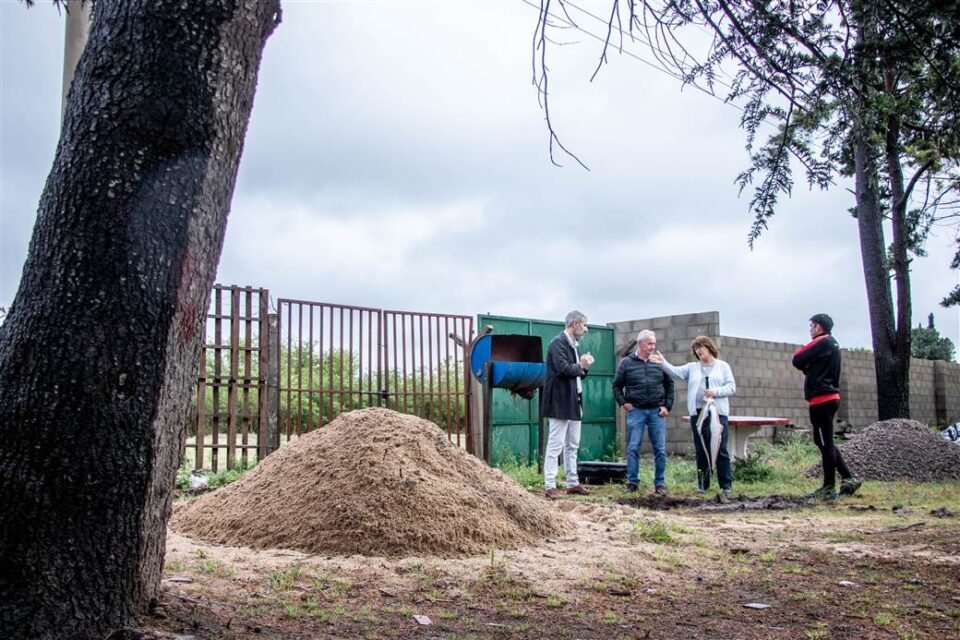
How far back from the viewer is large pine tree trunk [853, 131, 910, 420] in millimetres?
13375

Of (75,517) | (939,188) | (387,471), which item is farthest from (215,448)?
(939,188)

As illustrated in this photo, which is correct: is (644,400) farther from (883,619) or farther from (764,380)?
(764,380)

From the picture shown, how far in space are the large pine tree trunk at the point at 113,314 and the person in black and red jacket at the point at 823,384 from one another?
670 centimetres

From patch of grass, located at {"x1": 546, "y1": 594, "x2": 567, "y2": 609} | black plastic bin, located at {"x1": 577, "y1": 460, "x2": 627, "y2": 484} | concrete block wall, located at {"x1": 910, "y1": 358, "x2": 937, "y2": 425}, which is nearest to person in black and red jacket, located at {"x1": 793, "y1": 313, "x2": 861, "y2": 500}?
black plastic bin, located at {"x1": 577, "y1": 460, "x2": 627, "y2": 484}

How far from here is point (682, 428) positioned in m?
14.2

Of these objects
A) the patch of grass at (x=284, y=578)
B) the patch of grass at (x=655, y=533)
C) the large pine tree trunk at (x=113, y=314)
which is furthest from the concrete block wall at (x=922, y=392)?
the large pine tree trunk at (x=113, y=314)

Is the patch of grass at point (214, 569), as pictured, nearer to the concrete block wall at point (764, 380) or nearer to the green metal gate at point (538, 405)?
the green metal gate at point (538, 405)

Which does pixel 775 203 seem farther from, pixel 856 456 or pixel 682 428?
pixel 682 428

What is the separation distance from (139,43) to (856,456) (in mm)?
10620

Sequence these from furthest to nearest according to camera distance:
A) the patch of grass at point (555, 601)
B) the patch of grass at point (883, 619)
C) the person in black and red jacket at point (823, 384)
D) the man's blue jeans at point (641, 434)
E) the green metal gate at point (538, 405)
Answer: the green metal gate at point (538, 405) < the man's blue jeans at point (641, 434) < the person in black and red jacket at point (823, 384) < the patch of grass at point (555, 601) < the patch of grass at point (883, 619)

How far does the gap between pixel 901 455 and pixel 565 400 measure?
17.9ft

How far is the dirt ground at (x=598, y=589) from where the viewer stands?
334 centimetres

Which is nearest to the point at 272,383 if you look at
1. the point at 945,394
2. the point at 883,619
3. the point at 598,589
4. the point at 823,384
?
the point at 823,384

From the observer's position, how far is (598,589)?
416 centimetres
